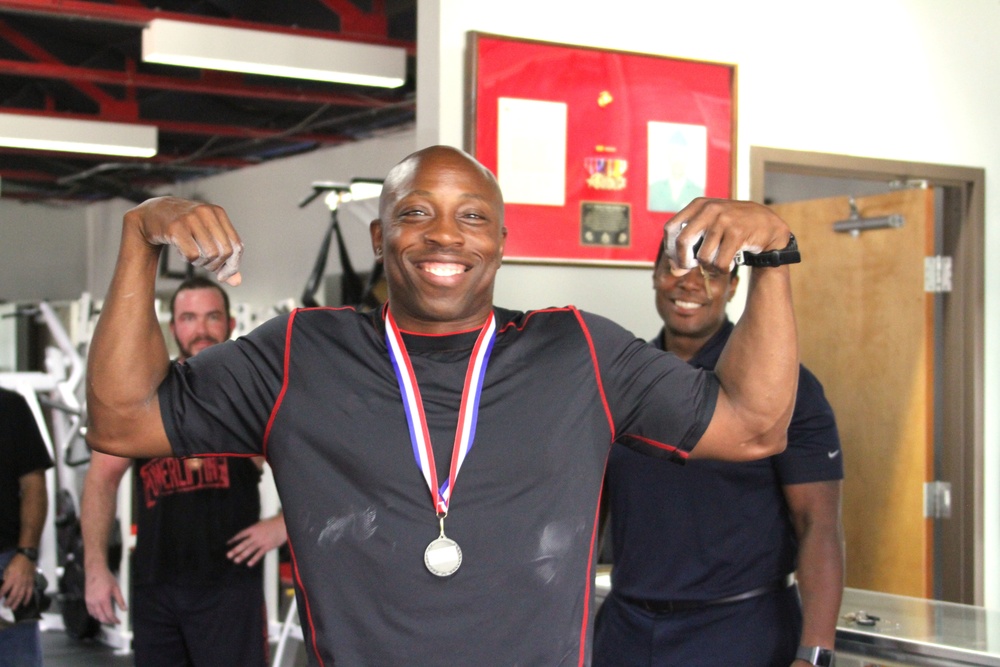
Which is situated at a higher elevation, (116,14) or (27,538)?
(116,14)

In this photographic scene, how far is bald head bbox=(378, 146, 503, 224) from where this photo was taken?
1.64m

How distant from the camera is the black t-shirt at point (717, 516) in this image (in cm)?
217

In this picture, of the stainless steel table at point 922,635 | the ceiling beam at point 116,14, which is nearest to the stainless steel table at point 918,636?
the stainless steel table at point 922,635

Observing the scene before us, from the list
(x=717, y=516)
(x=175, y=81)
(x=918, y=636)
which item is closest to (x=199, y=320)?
(x=717, y=516)

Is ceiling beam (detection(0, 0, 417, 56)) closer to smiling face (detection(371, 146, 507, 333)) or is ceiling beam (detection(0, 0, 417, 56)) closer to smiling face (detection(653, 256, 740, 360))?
smiling face (detection(653, 256, 740, 360))

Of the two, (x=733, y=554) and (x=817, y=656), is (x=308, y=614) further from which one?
(x=817, y=656)

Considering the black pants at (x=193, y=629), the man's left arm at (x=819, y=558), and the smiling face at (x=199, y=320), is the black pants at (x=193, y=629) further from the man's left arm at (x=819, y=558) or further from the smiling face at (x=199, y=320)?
the man's left arm at (x=819, y=558)

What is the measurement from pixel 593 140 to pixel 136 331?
1.89 m

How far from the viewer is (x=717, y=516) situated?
218 cm

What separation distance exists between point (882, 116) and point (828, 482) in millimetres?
1817

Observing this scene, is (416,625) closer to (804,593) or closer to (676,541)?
(676,541)

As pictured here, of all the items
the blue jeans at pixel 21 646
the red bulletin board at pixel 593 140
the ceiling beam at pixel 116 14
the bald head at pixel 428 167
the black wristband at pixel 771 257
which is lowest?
the blue jeans at pixel 21 646

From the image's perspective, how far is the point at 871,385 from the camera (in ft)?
13.4

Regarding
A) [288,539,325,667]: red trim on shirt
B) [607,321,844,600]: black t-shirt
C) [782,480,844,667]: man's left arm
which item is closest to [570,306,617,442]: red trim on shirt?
[288,539,325,667]: red trim on shirt
